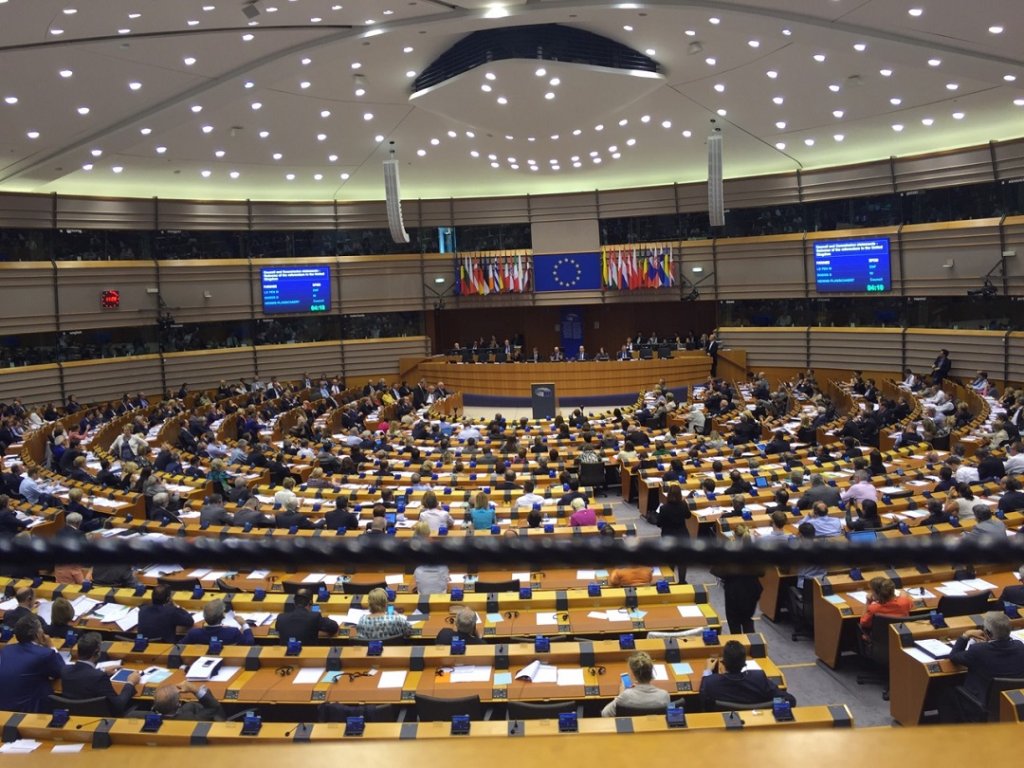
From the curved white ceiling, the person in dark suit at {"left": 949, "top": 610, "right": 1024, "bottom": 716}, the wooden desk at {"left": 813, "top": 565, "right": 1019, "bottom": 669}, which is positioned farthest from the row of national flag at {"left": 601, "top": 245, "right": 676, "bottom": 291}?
the person in dark suit at {"left": 949, "top": 610, "right": 1024, "bottom": 716}

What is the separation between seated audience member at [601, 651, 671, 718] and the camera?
225 inches

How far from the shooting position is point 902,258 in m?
26.4

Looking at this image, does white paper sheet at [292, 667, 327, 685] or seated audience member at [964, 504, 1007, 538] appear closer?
white paper sheet at [292, 667, 327, 685]

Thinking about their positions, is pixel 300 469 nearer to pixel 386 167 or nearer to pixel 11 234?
pixel 386 167

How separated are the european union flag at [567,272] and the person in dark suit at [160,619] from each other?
26207 mm

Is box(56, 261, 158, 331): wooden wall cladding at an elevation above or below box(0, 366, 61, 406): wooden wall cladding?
above

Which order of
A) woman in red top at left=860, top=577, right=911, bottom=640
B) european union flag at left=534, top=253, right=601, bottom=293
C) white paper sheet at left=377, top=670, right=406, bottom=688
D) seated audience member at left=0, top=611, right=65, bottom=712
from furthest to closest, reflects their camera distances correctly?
european union flag at left=534, top=253, right=601, bottom=293
woman in red top at left=860, top=577, right=911, bottom=640
white paper sheet at left=377, top=670, right=406, bottom=688
seated audience member at left=0, top=611, right=65, bottom=712

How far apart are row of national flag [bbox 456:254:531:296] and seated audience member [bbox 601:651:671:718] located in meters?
27.3

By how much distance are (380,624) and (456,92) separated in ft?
52.3

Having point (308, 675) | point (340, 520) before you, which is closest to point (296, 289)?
point (340, 520)

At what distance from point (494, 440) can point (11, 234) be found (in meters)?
18.1

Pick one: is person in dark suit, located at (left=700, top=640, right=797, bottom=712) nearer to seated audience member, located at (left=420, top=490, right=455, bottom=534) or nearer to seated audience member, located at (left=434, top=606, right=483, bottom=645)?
seated audience member, located at (left=434, top=606, right=483, bottom=645)

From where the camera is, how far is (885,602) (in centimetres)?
749

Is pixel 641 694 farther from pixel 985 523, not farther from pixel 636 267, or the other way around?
pixel 636 267
